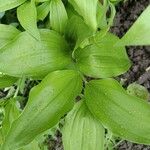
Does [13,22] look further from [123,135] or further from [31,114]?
[123,135]

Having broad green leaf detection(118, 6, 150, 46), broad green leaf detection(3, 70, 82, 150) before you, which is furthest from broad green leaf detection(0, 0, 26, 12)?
broad green leaf detection(118, 6, 150, 46)

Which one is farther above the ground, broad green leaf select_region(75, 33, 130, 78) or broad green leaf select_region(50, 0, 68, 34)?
broad green leaf select_region(50, 0, 68, 34)

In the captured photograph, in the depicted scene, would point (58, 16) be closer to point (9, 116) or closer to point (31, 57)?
point (31, 57)

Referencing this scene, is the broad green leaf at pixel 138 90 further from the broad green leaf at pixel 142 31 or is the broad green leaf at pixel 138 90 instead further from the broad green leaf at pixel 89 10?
the broad green leaf at pixel 142 31

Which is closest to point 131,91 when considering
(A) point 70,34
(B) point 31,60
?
(A) point 70,34

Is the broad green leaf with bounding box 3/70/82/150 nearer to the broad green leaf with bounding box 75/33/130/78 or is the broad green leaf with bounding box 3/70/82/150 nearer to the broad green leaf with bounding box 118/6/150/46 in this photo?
the broad green leaf with bounding box 75/33/130/78

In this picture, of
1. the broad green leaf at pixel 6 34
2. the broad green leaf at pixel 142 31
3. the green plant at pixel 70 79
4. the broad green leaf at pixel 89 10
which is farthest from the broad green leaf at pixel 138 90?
the broad green leaf at pixel 142 31
